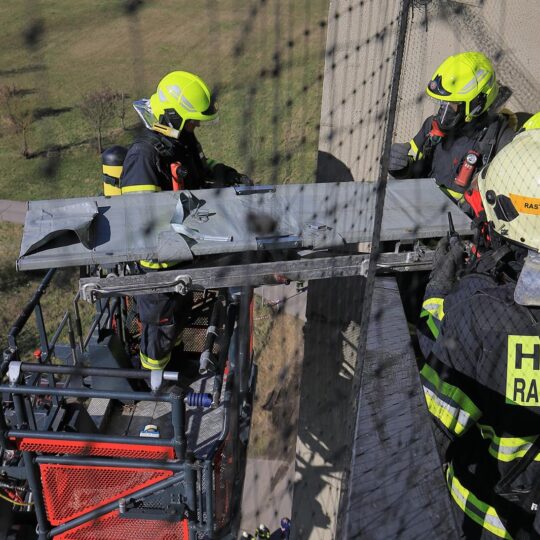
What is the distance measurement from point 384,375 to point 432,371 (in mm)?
1002

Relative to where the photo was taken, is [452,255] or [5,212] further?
[5,212]

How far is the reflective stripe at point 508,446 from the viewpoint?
2.33 m

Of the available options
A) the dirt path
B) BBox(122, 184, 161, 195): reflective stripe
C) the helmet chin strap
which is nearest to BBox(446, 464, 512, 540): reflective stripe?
BBox(122, 184, 161, 195): reflective stripe

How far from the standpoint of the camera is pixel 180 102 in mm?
3945

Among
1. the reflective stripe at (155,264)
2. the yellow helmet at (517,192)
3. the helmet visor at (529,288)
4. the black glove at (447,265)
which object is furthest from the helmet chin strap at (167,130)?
the helmet visor at (529,288)

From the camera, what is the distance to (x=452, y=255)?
2928 millimetres

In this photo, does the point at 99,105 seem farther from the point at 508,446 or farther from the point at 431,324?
the point at 508,446

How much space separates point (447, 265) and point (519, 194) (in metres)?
0.64

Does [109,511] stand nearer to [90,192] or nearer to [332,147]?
[332,147]

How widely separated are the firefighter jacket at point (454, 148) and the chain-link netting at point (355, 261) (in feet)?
0.04

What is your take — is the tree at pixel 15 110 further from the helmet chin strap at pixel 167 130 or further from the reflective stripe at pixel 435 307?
the reflective stripe at pixel 435 307

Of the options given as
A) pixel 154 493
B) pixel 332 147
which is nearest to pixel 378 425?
pixel 154 493

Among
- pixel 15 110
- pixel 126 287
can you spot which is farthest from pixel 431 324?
pixel 15 110

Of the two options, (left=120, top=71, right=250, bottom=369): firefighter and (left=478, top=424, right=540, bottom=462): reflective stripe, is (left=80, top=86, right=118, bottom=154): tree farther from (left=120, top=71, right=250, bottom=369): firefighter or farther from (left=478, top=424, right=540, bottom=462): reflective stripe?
(left=478, top=424, right=540, bottom=462): reflective stripe
